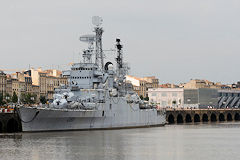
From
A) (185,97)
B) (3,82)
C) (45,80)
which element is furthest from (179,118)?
(3,82)

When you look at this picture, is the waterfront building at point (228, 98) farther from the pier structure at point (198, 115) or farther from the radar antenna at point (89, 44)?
the radar antenna at point (89, 44)

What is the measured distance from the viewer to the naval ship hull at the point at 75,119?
200 ft

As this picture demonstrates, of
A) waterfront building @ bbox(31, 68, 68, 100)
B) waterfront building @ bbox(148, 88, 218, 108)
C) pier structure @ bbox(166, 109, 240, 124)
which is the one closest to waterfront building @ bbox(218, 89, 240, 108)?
waterfront building @ bbox(148, 88, 218, 108)

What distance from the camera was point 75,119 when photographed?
65.1m

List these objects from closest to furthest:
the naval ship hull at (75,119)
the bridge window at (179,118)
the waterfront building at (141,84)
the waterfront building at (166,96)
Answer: the naval ship hull at (75,119)
the bridge window at (179,118)
the waterfront building at (166,96)
the waterfront building at (141,84)

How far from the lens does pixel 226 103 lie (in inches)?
6540

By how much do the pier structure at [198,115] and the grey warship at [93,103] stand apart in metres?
28.1

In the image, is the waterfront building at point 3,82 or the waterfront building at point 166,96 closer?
the waterfront building at point 3,82

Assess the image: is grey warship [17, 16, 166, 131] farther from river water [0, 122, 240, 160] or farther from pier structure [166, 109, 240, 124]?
pier structure [166, 109, 240, 124]

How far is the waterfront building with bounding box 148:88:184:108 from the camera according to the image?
512ft

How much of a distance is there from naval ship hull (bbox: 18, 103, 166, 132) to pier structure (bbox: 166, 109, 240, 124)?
3525 centimetres

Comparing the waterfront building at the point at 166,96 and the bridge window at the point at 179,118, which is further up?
the waterfront building at the point at 166,96

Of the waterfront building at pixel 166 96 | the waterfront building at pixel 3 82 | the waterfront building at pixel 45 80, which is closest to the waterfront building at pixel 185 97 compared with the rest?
the waterfront building at pixel 166 96

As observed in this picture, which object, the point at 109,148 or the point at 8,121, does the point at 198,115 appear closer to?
the point at 8,121
